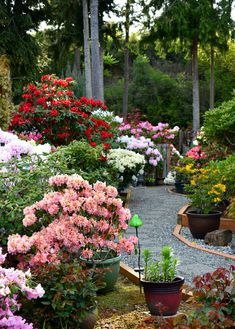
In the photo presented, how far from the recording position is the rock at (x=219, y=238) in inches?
282

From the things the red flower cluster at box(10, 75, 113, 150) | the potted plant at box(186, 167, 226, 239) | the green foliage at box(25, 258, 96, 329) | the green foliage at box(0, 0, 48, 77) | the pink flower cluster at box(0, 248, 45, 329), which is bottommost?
the potted plant at box(186, 167, 226, 239)

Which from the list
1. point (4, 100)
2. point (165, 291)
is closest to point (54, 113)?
point (4, 100)

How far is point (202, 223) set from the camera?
767cm

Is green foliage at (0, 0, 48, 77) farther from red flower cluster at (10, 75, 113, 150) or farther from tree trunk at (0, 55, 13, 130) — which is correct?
red flower cluster at (10, 75, 113, 150)

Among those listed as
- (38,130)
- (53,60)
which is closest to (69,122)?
(38,130)

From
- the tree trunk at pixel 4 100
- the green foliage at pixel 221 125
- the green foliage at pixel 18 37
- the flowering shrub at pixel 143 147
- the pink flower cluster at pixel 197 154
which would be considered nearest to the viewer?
the green foliage at pixel 221 125

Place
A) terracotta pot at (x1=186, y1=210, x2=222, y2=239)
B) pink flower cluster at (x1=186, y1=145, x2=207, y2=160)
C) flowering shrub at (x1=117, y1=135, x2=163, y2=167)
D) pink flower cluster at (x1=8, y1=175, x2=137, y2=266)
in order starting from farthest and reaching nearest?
flowering shrub at (x1=117, y1=135, x2=163, y2=167) → pink flower cluster at (x1=186, y1=145, x2=207, y2=160) → terracotta pot at (x1=186, y1=210, x2=222, y2=239) → pink flower cluster at (x1=8, y1=175, x2=137, y2=266)

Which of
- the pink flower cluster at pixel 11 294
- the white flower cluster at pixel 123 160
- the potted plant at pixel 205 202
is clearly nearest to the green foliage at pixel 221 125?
the potted plant at pixel 205 202

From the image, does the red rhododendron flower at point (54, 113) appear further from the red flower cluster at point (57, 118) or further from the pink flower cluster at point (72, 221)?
the pink flower cluster at point (72, 221)

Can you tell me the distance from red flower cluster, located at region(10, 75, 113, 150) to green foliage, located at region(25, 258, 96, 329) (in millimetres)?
5483

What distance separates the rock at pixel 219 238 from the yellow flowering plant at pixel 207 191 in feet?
1.80

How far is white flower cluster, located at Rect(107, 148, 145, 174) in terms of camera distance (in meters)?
10.0

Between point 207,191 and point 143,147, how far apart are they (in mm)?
4659

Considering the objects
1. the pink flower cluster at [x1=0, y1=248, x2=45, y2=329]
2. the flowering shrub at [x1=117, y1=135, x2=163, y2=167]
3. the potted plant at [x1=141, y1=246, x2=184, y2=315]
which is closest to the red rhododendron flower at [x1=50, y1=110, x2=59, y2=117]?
the flowering shrub at [x1=117, y1=135, x2=163, y2=167]
